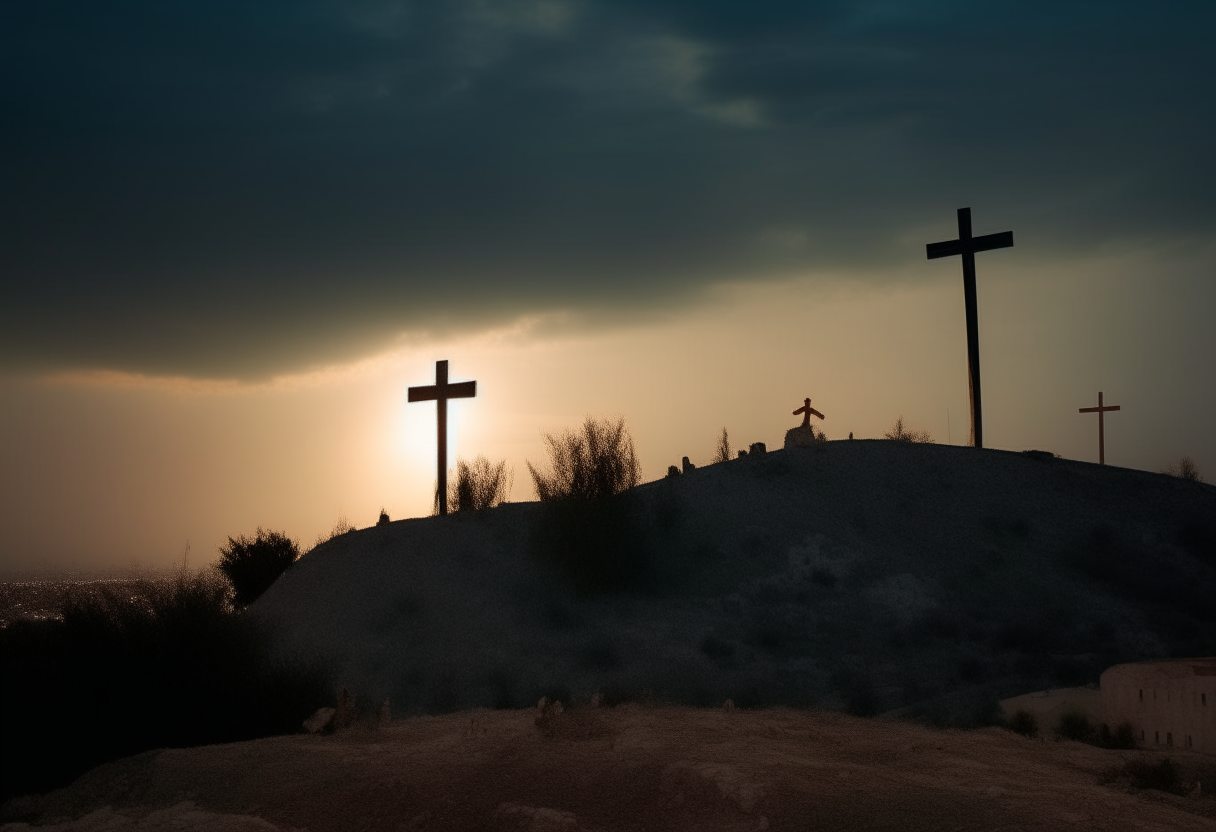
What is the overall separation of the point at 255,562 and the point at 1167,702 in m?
26.0

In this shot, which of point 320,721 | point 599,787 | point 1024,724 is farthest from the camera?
point 1024,724

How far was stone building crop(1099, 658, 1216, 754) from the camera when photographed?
14438 millimetres

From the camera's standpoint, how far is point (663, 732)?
12781 mm

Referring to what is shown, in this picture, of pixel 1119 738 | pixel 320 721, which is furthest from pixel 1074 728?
pixel 320 721

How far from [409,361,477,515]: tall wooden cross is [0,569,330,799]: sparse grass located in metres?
16.2

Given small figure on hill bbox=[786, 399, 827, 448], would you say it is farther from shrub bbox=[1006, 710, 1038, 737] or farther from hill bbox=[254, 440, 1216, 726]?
shrub bbox=[1006, 710, 1038, 737]

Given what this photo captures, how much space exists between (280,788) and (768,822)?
4327 millimetres

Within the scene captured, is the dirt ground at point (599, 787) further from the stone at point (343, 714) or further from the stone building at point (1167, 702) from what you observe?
the stone building at point (1167, 702)

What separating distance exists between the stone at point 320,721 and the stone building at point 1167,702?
33.0 ft

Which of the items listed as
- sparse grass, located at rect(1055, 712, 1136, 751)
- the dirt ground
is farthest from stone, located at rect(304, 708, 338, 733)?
sparse grass, located at rect(1055, 712, 1136, 751)

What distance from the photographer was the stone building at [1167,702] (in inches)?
568

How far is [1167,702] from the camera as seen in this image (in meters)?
15.0

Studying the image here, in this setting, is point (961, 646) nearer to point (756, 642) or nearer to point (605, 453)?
point (756, 642)

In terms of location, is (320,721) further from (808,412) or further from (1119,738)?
(808,412)
